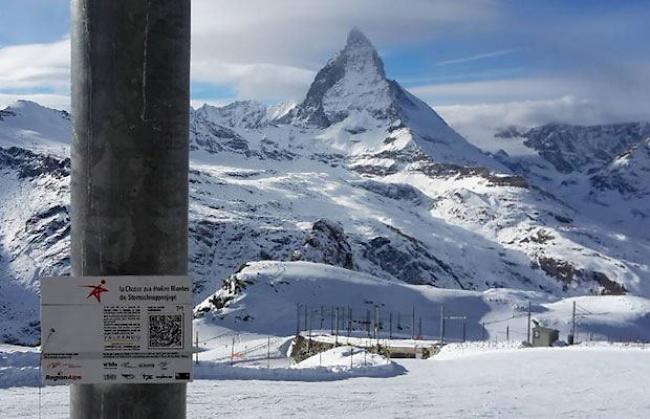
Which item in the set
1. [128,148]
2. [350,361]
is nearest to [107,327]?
[128,148]

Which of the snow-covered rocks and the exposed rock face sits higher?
the exposed rock face

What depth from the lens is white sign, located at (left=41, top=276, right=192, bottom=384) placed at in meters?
3.29

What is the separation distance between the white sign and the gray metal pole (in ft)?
0.21

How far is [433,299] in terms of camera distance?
93.8 meters

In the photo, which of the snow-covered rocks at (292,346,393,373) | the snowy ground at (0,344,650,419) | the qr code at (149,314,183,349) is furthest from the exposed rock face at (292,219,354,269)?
the qr code at (149,314,183,349)

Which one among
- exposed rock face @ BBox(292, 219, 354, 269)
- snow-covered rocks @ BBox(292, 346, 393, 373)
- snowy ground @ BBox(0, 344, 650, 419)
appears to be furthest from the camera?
exposed rock face @ BBox(292, 219, 354, 269)

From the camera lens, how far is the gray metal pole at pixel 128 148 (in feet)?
10.6

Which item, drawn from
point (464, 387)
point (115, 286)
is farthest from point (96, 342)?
point (464, 387)

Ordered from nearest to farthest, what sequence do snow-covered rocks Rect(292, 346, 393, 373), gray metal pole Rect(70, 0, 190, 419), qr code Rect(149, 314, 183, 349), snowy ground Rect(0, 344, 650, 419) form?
gray metal pole Rect(70, 0, 190, 419), qr code Rect(149, 314, 183, 349), snowy ground Rect(0, 344, 650, 419), snow-covered rocks Rect(292, 346, 393, 373)

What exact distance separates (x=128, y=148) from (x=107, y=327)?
2.91 ft

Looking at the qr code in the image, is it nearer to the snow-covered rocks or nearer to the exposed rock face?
the snow-covered rocks

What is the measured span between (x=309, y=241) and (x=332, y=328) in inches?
3014

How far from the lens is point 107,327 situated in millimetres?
3314

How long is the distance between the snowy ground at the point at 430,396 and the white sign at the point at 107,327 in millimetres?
9343
